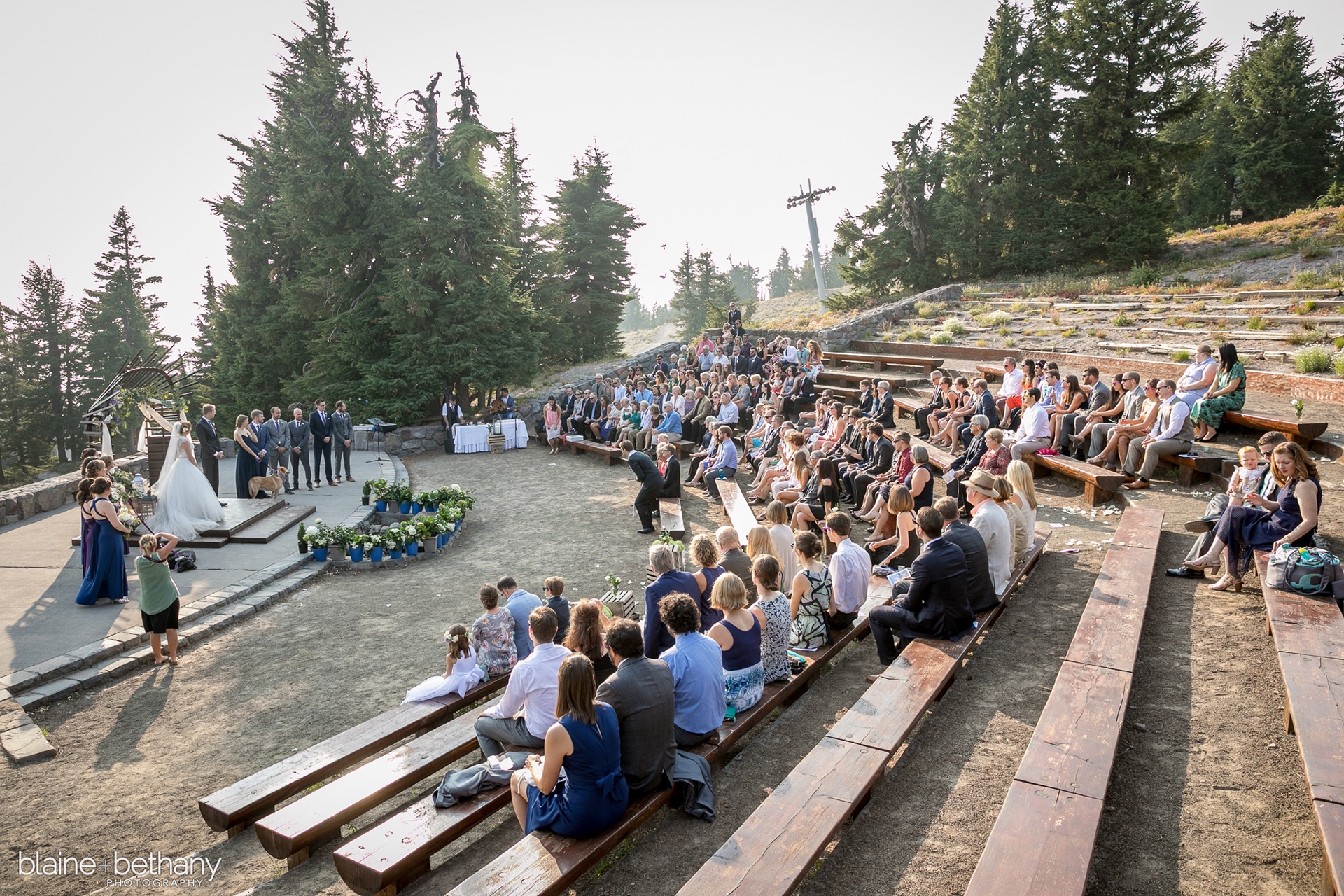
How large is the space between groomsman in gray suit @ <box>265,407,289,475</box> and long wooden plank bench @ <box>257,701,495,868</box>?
1135 centimetres

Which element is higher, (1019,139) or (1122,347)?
(1019,139)

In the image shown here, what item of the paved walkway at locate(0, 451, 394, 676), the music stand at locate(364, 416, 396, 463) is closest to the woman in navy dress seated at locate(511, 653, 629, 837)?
the paved walkway at locate(0, 451, 394, 676)

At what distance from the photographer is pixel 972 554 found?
5.73 metres

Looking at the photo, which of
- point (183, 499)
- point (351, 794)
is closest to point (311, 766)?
point (351, 794)

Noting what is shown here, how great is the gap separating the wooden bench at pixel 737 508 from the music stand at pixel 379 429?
35.1 feet

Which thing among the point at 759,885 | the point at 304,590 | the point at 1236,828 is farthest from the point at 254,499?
the point at 1236,828

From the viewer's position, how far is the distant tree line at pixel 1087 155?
25.6 meters

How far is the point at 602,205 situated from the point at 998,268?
663 inches

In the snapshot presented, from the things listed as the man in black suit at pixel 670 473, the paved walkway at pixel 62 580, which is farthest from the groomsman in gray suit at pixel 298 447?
the man in black suit at pixel 670 473

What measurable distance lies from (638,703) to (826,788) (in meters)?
1.08

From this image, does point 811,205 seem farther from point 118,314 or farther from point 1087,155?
point 118,314

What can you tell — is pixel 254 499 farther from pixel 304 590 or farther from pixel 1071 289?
pixel 1071 289

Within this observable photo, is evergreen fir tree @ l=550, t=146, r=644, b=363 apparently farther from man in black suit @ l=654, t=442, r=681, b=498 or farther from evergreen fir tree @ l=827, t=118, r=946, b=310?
man in black suit @ l=654, t=442, r=681, b=498

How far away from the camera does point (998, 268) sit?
94.5 ft
